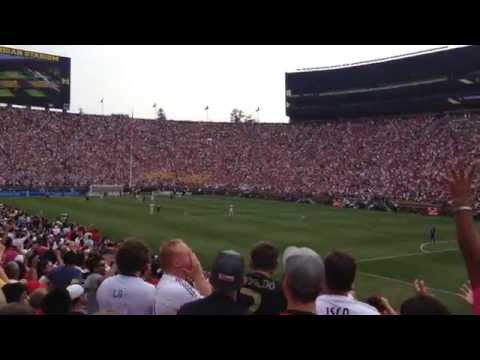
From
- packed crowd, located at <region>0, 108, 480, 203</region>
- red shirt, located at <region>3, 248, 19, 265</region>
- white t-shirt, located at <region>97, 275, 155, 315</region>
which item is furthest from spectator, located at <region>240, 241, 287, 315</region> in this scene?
packed crowd, located at <region>0, 108, 480, 203</region>

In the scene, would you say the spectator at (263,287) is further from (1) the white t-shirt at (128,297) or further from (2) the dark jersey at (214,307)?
(1) the white t-shirt at (128,297)

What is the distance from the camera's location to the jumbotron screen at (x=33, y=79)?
7150cm

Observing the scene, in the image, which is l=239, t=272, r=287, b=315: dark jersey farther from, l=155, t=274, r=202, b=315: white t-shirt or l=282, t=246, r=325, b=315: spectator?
l=282, t=246, r=325, b=315: spectator

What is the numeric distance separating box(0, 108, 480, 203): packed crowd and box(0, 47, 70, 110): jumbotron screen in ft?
14.1

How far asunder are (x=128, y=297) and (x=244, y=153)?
78.0m

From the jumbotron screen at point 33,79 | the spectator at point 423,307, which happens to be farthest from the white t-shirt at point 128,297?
the jumbotron screen at point 33,79

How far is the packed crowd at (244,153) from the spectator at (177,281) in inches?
1955

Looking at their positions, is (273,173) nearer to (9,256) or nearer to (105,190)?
(105,190)

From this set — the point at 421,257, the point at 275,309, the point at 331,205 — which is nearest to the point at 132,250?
the point at 275,309

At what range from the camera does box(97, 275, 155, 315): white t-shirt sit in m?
5.31

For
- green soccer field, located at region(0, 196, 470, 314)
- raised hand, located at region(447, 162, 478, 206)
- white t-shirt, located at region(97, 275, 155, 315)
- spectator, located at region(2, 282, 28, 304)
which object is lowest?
green soccer field, located at region(0, 196, 470, 314)

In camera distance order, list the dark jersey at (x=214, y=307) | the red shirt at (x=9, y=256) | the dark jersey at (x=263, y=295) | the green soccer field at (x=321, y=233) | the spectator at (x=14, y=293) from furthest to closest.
Result: the green soccer field at (x=321, y=233)
the red shirt at (x=9, y=256)
the spectator at (x=14, y=293)
the dark jersey at (x=263, y=295)
the dark jersey at (x=214, y=307)

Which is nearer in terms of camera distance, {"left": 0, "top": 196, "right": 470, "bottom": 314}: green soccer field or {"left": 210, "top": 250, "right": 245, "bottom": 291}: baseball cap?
{"left": 210, "top": 250, "right": 245, "bottom": 291}: baseball cap

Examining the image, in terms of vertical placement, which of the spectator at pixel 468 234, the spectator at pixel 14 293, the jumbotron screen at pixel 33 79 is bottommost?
the spectator at pixel 14 293
